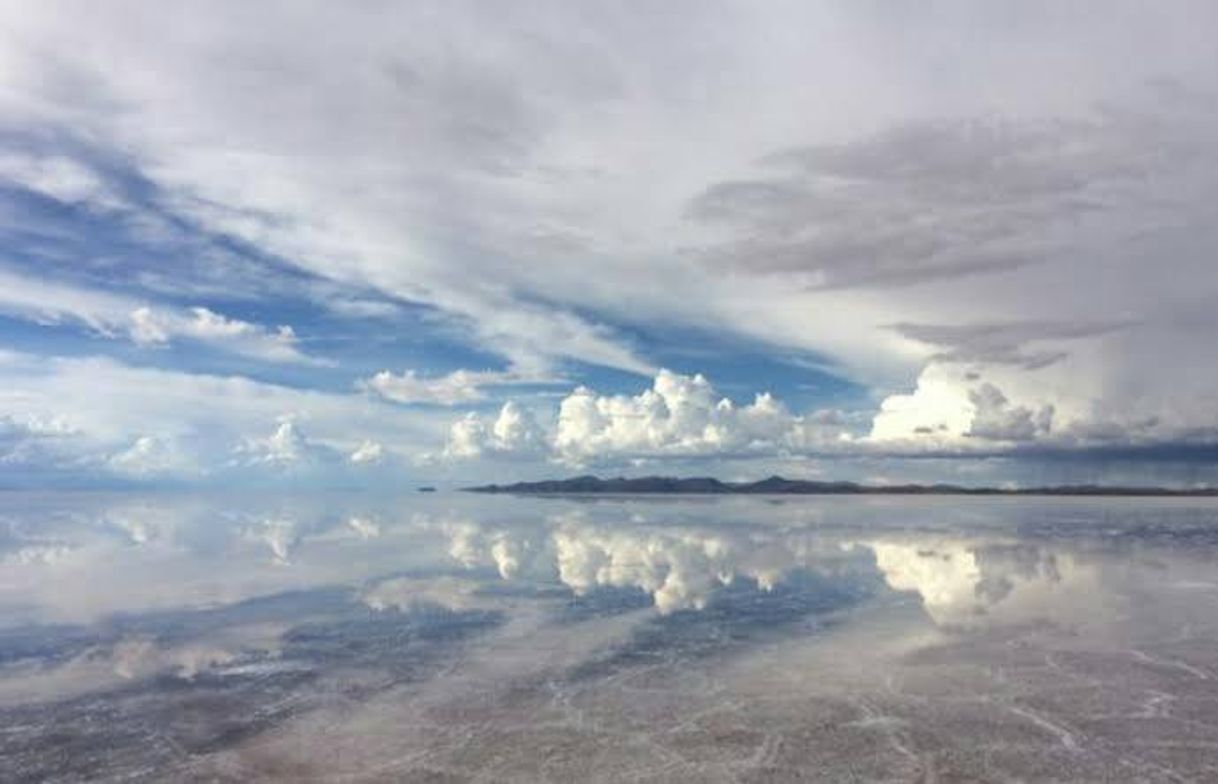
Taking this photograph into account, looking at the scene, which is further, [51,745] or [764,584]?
[764,584]

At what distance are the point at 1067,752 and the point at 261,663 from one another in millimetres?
18830

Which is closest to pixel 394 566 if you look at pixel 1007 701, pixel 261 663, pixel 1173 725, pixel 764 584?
pixel 764 584

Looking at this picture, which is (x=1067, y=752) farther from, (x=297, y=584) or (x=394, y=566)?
(x=394, y=566)

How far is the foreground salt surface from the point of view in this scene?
52.6 ft

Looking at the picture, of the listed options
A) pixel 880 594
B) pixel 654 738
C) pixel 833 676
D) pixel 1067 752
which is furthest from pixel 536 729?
pixel 880 594

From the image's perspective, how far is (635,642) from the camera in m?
26.1

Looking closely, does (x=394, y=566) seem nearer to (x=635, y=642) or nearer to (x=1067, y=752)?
(x=635, y=642)

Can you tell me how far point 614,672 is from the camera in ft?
73.9

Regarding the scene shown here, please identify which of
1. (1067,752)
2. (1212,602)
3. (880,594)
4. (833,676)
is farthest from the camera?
(880,594)

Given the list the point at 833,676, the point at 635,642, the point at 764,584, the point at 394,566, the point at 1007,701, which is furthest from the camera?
the point at 394,566

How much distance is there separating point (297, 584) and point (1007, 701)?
2945cm

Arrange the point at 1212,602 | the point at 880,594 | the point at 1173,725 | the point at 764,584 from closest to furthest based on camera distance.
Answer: the point at 1173,725
the point at 1212,602
the point at 880,594
the point at 764,584

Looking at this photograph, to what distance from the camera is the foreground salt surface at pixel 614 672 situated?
16.0m

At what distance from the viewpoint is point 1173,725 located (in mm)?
17609
